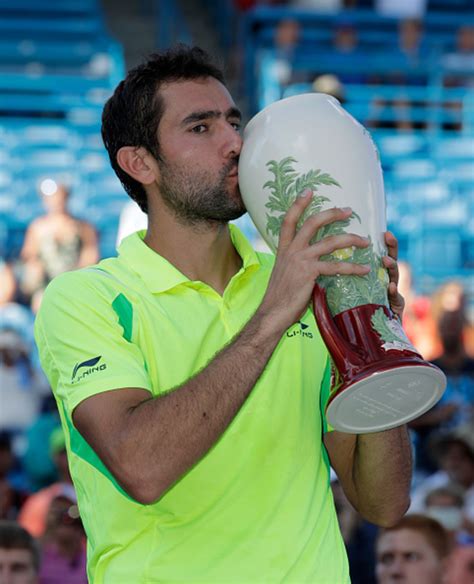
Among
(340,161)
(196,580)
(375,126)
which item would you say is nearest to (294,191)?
(340,161)

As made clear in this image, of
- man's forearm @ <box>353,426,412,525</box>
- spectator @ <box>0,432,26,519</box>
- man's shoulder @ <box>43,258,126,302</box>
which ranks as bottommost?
spectator @ <box>0,432,26,519</box>

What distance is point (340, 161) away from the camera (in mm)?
2166

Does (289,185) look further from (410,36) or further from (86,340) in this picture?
(410,36)

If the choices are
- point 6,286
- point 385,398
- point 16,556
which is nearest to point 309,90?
point 6,286

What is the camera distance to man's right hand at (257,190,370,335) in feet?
6.88

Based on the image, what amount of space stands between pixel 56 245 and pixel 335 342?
238 inches

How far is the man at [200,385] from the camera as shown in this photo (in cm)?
210

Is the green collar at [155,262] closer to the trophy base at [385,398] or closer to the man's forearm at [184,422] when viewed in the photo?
the man's forearm at [184,422]

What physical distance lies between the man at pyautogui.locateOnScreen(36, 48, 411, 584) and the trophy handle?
0.03m

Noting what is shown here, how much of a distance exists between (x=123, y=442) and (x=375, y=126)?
A: 801 cm

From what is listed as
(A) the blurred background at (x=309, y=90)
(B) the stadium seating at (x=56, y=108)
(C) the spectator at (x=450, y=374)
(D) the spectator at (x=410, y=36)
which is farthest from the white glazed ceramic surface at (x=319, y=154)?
(D) the spectator at (x=410, y=36)

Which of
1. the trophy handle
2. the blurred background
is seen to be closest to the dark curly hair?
the trophy handle

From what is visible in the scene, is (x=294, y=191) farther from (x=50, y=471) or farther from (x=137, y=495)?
(x=50, y=471)

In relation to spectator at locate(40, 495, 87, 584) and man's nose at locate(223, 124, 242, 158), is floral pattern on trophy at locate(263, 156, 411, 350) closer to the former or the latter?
man's nose at locate(223, 124, 242, 158)
